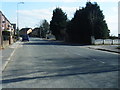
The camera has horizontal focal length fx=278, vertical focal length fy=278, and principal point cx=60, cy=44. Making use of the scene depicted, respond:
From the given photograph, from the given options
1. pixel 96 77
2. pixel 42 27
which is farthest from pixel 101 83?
pixel 42 27

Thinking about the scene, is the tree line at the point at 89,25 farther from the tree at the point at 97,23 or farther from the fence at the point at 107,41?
the fence at the point at 107,41

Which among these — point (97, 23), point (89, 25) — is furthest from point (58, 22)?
point (89, 25)

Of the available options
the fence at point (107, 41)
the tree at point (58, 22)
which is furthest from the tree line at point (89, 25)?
the tree at point (58, 22)

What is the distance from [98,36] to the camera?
57719 mm

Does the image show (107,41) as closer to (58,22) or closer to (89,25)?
(89,25)

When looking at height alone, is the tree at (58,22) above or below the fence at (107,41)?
above

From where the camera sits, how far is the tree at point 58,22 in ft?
313

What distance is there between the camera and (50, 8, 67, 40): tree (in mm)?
95312

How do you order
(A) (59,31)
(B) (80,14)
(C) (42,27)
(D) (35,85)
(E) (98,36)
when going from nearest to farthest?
(D) (35,85)
(E) (98,36)
(B) (80,14)
(A) (59,31)
(C) (42,27)

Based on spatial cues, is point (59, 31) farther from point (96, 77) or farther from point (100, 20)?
point (96, 77)

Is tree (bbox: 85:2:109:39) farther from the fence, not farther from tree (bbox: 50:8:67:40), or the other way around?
tree (bbox: 50:8:67:40)

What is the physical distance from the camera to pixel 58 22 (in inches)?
3826

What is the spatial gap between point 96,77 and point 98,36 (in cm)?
4706

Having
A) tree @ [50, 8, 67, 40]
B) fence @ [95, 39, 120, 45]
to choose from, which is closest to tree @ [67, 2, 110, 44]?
fence @ [95, 39, 120, 45]
